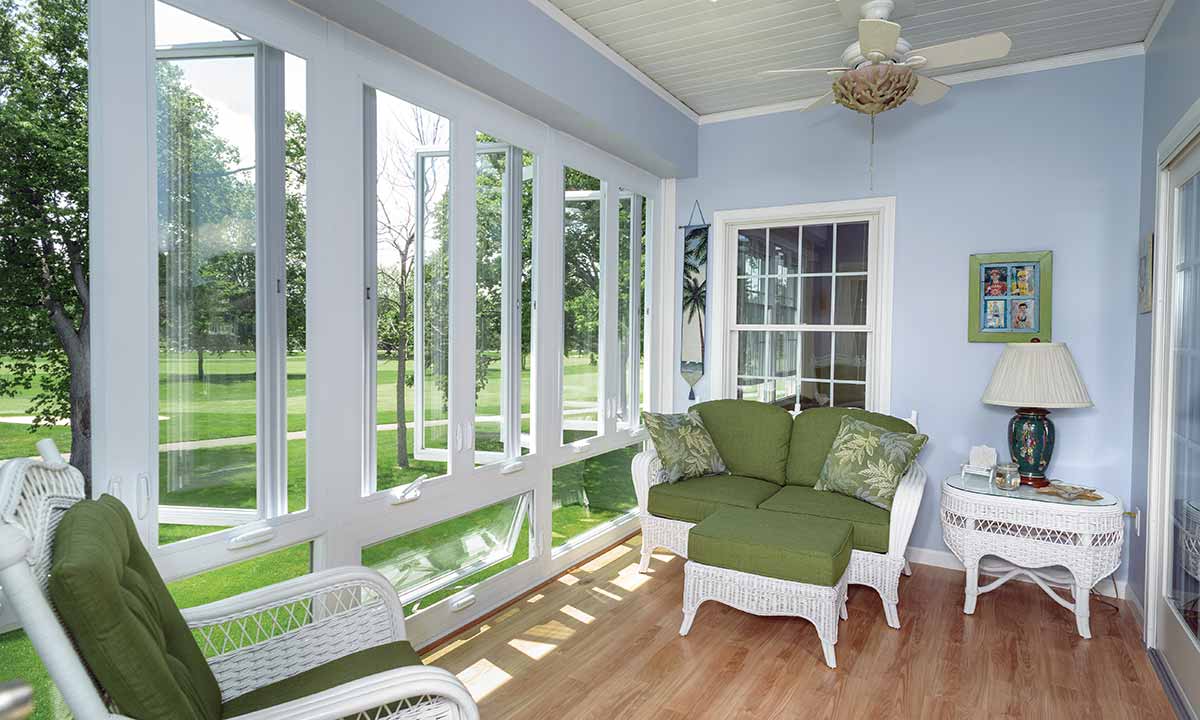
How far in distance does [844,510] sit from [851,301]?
5.08ft

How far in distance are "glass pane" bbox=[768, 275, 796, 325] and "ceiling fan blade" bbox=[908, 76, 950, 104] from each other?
1558mm

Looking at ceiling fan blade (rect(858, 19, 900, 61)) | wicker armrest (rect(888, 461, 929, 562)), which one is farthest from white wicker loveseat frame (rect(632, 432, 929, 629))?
ceiling fan blade (rect(858, 19, 900, 61))

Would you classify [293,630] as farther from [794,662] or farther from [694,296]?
[694,296]

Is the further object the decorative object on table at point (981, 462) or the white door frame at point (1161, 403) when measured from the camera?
the decorative object on table at point (981, 462)

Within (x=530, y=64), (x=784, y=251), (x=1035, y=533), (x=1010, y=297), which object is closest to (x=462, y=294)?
(x=530, y=64)

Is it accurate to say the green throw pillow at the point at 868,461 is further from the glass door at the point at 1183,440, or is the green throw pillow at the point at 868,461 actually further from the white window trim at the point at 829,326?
the glass door at the point at 1183,440

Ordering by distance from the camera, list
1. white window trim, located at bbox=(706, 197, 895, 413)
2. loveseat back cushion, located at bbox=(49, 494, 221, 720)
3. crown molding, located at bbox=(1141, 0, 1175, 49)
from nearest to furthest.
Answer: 1. loveseat back cushion, located at bbox=(49, 494, 221, 720)
2. crown molding, located at bbox=(1141, 0, 1175, 49)
3. white window trim, located at bbox=(706, 197, 895, 413)

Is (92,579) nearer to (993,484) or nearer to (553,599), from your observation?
(553,599)

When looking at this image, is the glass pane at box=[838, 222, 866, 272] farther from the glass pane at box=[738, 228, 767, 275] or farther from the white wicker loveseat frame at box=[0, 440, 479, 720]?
the white wicker loveseat frame at box=[0, 440, 479, 720]

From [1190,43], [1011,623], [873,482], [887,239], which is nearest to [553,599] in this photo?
[873,482]

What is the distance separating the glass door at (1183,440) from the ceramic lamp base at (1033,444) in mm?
528

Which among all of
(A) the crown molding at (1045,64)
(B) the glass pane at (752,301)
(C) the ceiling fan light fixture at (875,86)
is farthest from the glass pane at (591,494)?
(A) the crown molding at (1045,64)

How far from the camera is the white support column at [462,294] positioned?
2.99 meters

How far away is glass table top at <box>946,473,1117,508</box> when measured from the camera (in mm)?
3082
